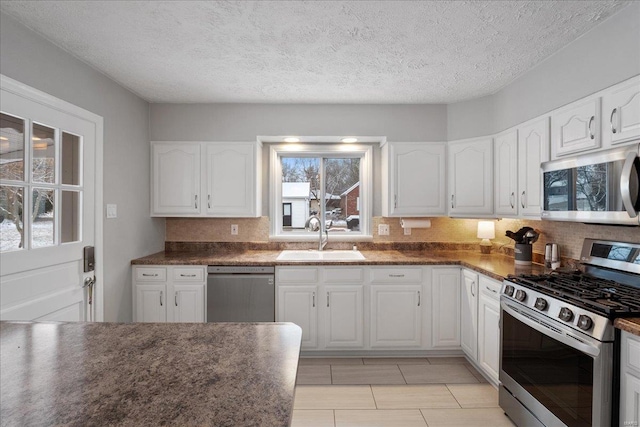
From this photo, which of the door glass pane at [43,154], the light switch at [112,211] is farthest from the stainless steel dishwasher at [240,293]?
the door glass pane at [43,154]

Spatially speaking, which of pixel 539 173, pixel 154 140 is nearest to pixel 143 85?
pixel 154 140

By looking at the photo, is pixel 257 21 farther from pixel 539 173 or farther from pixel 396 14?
pixel 539 173

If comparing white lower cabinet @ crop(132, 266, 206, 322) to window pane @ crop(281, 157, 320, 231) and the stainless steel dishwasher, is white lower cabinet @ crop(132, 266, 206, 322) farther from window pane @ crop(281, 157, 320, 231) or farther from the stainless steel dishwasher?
window pane @ crop(281, 157, 320, 231)

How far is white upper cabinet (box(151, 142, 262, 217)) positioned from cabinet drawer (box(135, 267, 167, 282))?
60 cm

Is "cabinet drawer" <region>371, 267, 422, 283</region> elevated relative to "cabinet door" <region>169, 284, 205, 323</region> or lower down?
elevated

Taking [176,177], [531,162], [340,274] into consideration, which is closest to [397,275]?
[340,274]

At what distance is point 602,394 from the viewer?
1.50m

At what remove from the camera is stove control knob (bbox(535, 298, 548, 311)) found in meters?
1.82

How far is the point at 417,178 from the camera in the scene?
3.42 metres

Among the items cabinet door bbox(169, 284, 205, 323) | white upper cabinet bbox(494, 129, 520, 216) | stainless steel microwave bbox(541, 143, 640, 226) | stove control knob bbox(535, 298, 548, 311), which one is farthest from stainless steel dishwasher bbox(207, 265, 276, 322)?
stainless steel microwave bbox(541, 143, 640, 226)

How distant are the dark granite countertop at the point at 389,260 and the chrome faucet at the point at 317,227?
1.46 feet

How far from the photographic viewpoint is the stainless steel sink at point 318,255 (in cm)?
317

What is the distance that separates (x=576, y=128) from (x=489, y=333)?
1.54 meters

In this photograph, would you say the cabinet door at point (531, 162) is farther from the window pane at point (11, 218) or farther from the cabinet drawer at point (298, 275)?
the window pane at point (11, 218)
